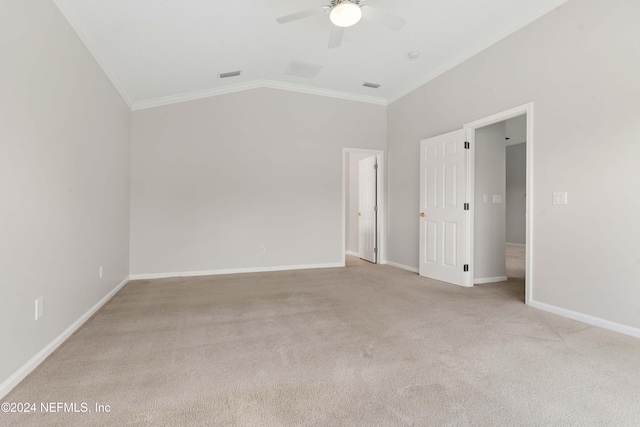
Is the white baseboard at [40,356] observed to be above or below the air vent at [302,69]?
below

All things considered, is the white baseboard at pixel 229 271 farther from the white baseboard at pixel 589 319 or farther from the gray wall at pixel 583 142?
the gray wall at pixel 583 142

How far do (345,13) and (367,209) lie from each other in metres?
4.08

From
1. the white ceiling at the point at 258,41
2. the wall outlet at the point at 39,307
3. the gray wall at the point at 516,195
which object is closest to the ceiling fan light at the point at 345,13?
the white ceiling at the point at 258,41

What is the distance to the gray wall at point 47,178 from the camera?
1.75 m

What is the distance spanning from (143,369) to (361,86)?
4.85 meters

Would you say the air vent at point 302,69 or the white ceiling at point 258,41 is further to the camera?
the air vent at point 302,69

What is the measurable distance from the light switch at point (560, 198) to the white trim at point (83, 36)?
453cm

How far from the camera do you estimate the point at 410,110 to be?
5188mm

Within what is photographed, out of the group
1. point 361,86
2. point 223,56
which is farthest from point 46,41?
point 361,86

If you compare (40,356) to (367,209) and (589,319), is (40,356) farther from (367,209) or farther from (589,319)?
(367,209)

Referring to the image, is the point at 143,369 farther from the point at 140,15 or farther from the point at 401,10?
the point at 401,10

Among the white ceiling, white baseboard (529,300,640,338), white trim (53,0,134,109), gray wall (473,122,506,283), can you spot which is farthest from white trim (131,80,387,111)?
white baseboard (529,300,640,338)

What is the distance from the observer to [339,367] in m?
1.96

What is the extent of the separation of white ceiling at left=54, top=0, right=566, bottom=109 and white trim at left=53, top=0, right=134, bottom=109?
0.01 meters
